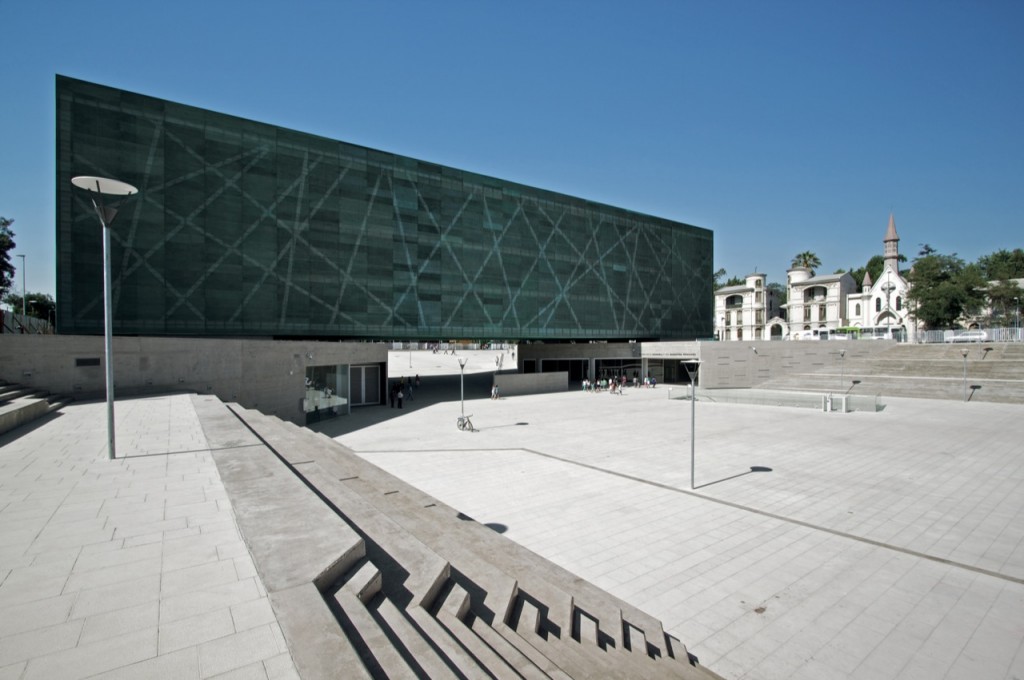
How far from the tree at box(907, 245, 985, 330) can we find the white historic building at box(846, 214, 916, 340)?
9.28 metres

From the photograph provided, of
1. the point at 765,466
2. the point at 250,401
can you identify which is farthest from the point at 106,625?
the point at 250,401

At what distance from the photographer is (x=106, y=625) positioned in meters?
4.05

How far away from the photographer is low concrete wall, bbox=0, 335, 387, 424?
15570 mm

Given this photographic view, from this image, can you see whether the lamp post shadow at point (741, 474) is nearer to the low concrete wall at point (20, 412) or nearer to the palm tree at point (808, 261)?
the low concrete wall at point (20, 412)

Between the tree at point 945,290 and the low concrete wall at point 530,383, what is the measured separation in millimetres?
50732

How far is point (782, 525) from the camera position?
36.0 feet

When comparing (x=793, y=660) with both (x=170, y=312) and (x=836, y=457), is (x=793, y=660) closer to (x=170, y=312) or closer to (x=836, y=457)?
(x=836, y=457)

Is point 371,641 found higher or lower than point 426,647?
higher

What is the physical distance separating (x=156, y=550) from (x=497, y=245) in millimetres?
38093

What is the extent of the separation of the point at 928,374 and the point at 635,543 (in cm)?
4106

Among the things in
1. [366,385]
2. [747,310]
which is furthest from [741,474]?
[747,310]

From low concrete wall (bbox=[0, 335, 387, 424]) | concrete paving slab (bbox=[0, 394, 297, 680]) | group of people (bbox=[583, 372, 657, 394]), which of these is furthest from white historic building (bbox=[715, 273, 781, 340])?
concrete paving slab (bbox=[0, 394, 297, 680])

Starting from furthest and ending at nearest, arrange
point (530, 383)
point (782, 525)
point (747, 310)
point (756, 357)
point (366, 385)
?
1. point (747, 310)
2. point (756, 357)
3. point (530, 383)
4. point (366, 385)
5. point (782, 525)

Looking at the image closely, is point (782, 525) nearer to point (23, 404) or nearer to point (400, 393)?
point (23, 404)
